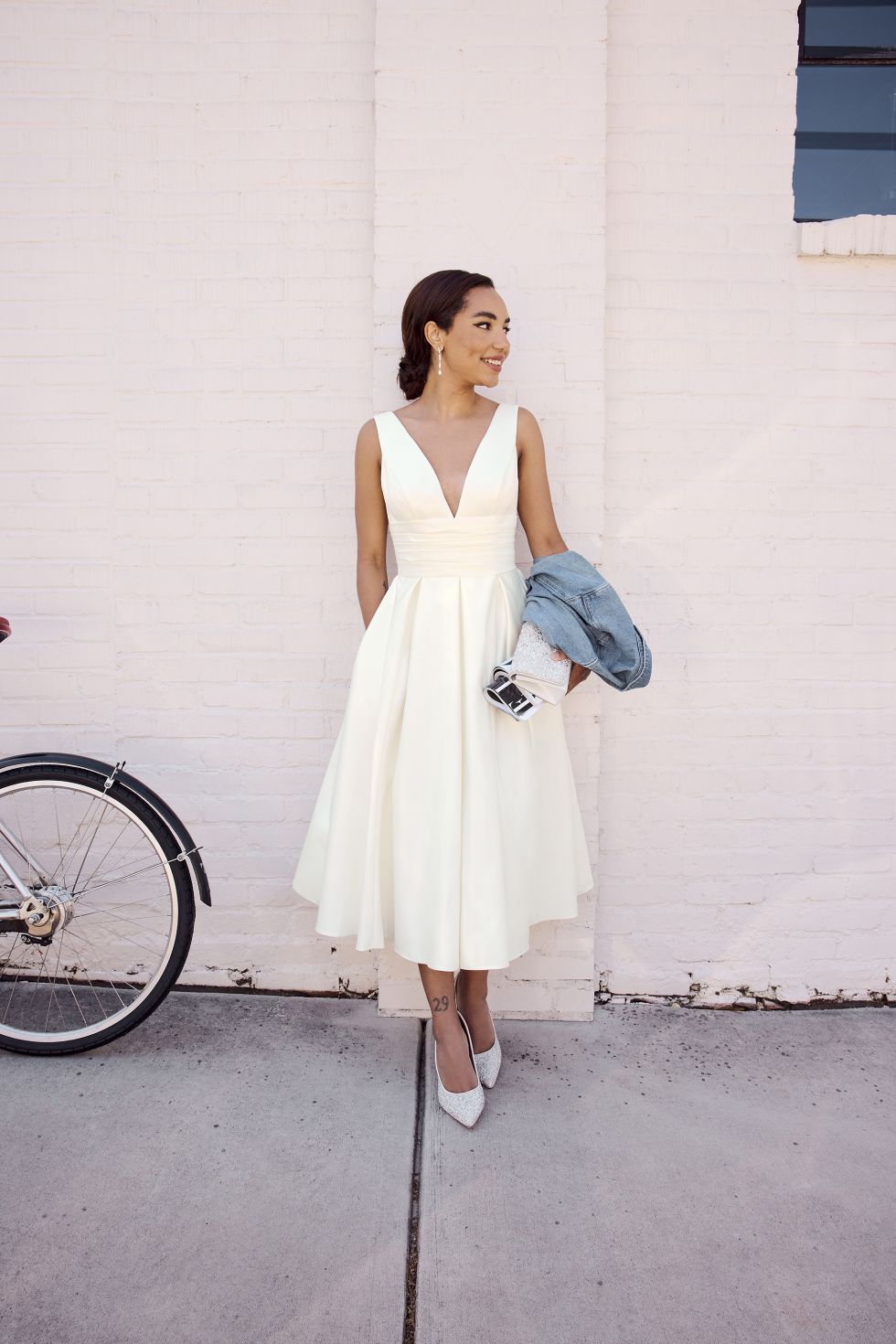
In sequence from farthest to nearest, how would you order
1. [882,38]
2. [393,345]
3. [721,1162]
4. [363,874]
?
1. [882,38]
2. [393,345]
3. [363,874]
4. [721,1162]

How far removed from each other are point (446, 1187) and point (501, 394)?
6.58 ft

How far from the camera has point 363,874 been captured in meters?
2.25

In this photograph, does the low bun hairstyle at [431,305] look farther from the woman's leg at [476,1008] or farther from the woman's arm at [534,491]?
the woman's leg at [476,1008]

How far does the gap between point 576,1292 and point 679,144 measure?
9.35 ft

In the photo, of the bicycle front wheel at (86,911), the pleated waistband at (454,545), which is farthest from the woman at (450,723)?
the bicycle front wheel at (86,911)

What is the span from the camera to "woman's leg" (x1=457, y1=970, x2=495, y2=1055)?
2.33m

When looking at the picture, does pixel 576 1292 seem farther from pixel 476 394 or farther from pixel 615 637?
pixel 476 394

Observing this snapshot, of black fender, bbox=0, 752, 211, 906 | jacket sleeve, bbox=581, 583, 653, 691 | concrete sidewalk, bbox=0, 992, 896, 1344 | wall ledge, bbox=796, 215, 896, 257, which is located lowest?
concrete sidewalk, bbox=0, 992, 896, 1344

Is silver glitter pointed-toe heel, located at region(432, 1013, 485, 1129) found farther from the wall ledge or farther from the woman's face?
the wall ledge

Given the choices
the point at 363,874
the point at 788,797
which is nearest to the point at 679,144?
the point at 788,797

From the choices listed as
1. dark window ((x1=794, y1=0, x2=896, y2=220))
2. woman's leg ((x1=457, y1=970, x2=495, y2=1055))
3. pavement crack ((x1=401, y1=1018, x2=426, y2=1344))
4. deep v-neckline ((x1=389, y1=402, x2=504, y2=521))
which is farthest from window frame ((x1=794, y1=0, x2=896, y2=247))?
pavement crack ((x1=401, y1=1018, x2=426, y2=1344))

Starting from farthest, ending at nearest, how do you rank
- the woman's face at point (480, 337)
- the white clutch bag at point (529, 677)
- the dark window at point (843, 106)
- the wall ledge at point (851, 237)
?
the dark window at point (843, 106) < the wall ledge at point (851, 237) < the woman's face at point (480, 337) < the white clutch bag at point (529, 677)

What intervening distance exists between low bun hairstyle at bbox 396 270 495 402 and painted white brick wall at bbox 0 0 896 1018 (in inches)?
8.7

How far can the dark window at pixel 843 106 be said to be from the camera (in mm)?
2680
